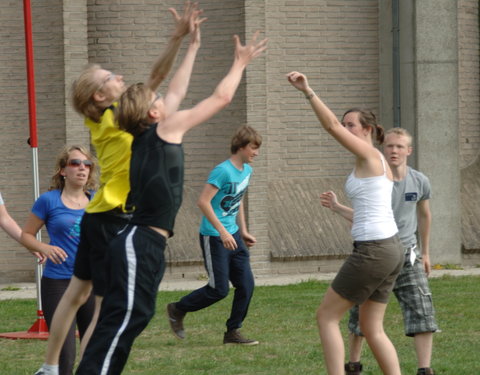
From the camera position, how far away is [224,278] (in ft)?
31.1

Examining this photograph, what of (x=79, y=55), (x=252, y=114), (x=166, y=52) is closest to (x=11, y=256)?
(x=79, y=55)

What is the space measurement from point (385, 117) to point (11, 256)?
6.34 meters

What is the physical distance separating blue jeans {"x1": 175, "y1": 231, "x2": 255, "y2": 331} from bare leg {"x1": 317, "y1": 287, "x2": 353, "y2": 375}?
2.93 m

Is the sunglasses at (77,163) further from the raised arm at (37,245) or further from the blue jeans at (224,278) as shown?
the blue jeans at (224,278)

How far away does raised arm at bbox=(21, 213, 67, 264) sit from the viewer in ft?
23.4

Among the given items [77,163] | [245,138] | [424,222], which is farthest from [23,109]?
[424,222]

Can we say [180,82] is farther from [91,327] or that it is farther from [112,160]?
[91,327]

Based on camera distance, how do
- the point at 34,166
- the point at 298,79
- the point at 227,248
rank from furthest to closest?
1. the point at 34,166
2. the point at 227,248
3. the point at 298,79

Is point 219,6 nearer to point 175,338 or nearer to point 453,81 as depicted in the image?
point 453,81

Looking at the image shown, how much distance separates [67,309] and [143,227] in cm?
138

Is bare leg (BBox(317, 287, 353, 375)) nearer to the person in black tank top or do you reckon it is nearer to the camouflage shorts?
the camouflage shorts

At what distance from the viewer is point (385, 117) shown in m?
17.4

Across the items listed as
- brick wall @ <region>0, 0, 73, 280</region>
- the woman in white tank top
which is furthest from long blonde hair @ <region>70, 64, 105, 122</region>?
brick wall @ <region>0, 0, 73, 280</region>

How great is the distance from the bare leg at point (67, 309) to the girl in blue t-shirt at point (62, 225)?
37cm
